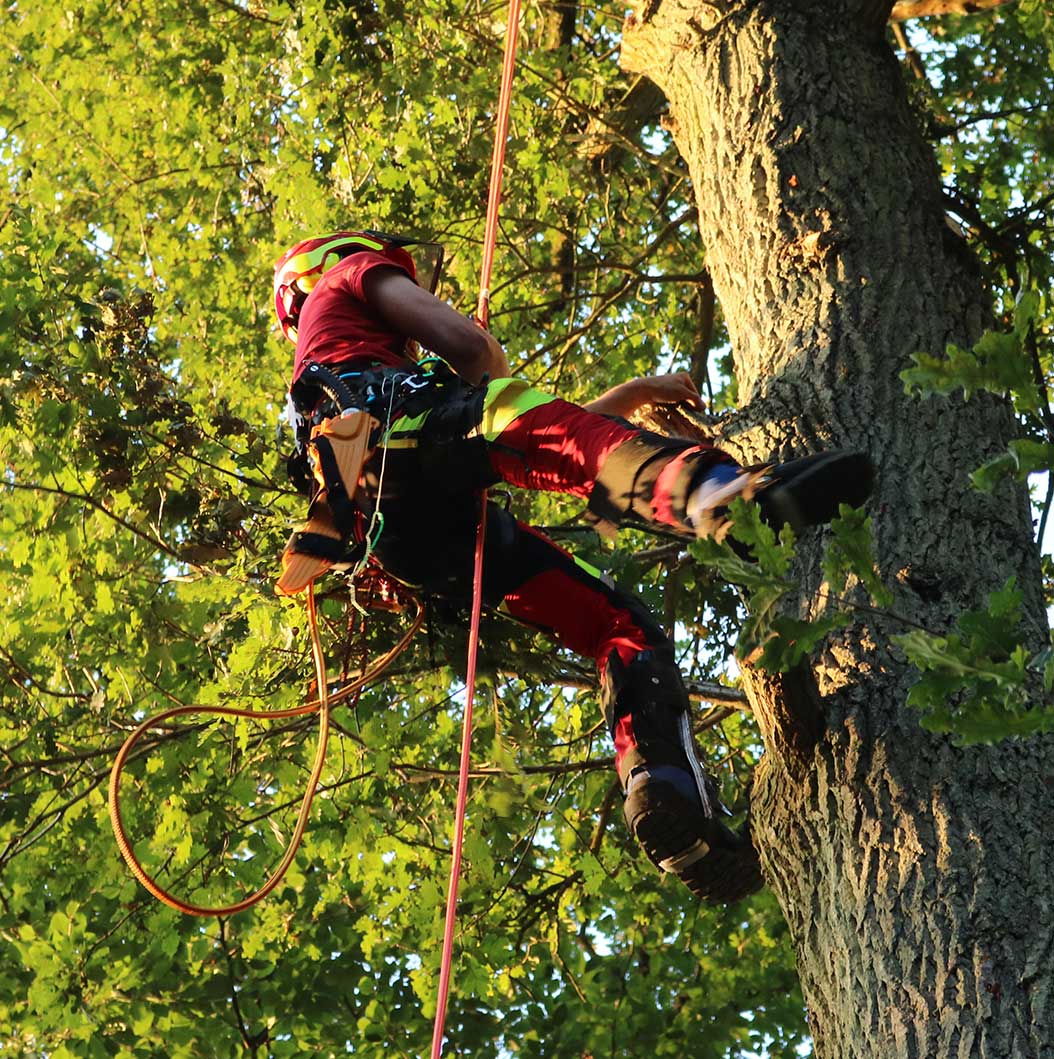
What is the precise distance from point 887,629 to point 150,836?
13.1 ft

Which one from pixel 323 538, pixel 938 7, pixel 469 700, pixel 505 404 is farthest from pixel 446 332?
pixel 938 7

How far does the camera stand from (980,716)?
1786mm

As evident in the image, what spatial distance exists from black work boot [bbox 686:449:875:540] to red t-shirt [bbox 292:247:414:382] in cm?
94

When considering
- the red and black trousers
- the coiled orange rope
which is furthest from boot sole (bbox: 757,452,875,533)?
the coiled orange rope

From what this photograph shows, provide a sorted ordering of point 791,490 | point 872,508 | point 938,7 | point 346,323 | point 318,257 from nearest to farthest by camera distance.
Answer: point 791,490
point 872,508
point 346,323
point 318,257
point 938,7

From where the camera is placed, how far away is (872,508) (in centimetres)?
278

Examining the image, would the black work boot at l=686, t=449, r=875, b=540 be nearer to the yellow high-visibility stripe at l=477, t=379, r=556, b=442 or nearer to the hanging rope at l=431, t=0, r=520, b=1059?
the yellow high-visibility stripe at l=477, t=379, r=556, b=442

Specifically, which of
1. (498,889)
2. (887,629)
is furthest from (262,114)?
(887,629)

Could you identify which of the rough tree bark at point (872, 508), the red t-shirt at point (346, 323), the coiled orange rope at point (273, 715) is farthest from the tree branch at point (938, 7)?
the coiled orange rope at point (273, 715)

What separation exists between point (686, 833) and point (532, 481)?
783mm

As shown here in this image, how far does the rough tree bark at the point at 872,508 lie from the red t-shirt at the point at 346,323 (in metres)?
0.82

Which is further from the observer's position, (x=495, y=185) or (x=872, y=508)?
(x=495, y=185)

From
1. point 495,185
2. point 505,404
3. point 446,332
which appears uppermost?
point 495,185

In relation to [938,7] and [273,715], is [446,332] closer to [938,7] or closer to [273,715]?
[273,715]
